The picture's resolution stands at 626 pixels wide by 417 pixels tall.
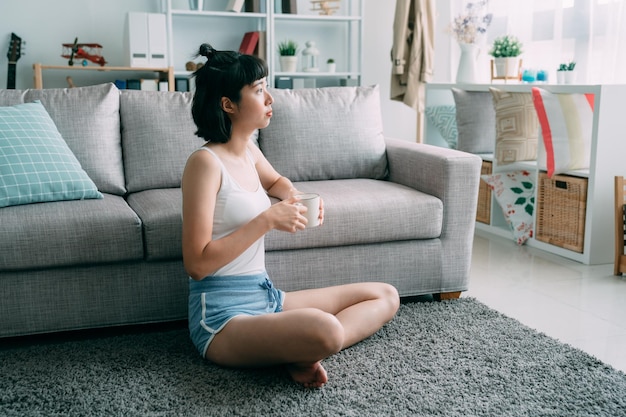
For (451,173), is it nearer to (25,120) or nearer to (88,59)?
(25,120)

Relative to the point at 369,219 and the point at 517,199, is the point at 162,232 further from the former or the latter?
the point at 517,199

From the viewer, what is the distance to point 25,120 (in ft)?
8.06

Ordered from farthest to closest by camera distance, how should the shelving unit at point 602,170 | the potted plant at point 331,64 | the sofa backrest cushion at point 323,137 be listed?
the potted plant at point 331,64, the shelving unit at point 602,170, the sofa backrest cushion at point 323,137

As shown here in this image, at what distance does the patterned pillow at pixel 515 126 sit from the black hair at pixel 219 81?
7.02ft

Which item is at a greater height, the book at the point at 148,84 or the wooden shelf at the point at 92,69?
the wooden shelf at the point at 92,69

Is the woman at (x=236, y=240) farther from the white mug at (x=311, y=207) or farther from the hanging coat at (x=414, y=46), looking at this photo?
the hanging coat at (x=414, y=46)

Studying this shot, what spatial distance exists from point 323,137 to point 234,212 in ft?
3.63

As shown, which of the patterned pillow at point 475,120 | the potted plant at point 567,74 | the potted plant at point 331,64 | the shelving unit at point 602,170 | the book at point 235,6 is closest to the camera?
the shelving unit at point 602,170

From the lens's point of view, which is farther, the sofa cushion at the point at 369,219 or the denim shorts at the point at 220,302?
the sofa cushion at the point at 369,219

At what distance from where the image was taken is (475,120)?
4.04m

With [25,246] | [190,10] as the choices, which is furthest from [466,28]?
[25,246]

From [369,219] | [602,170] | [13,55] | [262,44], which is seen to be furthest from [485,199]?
[13,55]

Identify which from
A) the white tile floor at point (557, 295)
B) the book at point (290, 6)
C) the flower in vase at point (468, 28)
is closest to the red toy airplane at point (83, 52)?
the book at point (290, 6)

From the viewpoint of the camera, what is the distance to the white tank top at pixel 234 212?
187 cm
